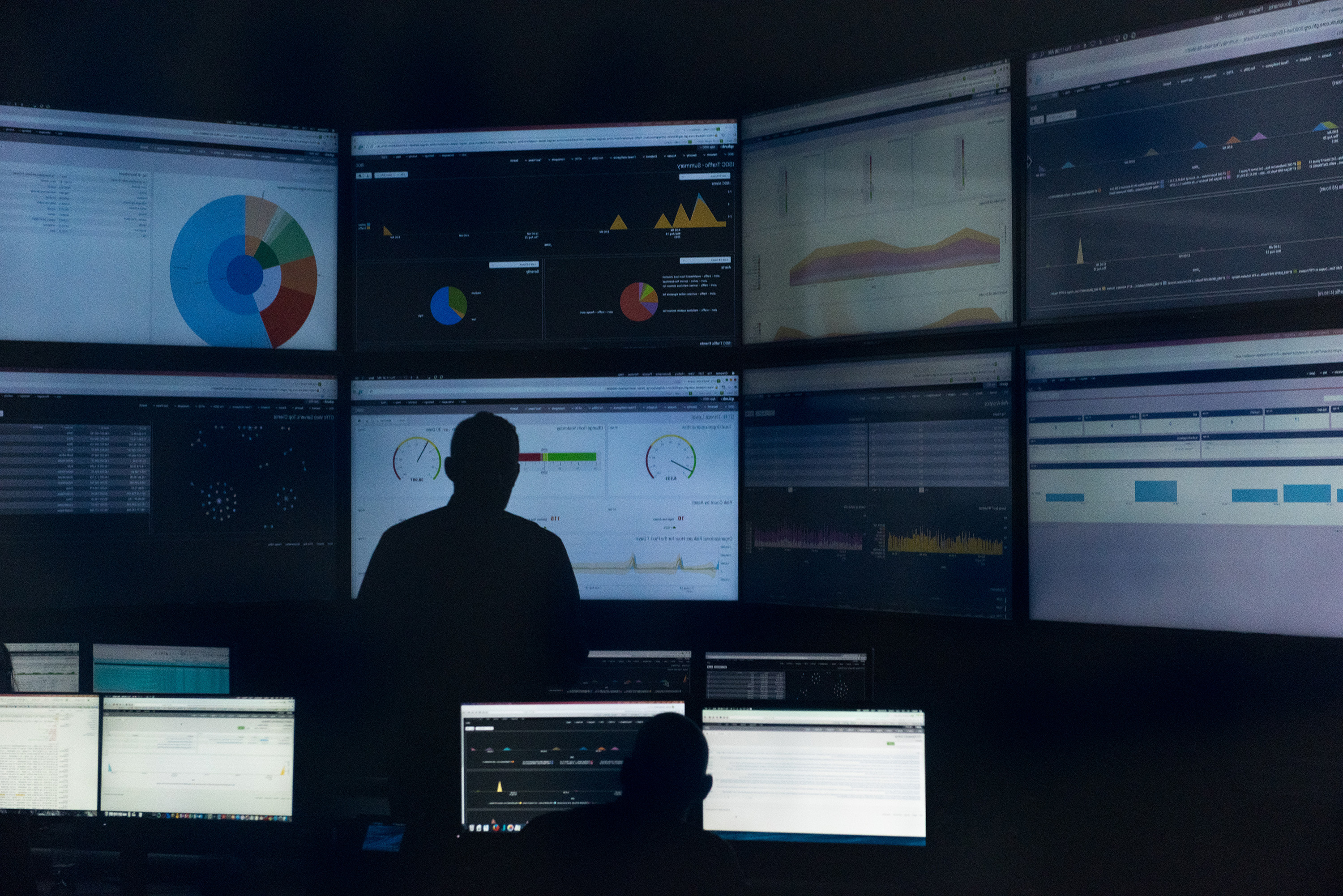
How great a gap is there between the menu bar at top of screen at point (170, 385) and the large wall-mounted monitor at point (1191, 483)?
6.16 feet

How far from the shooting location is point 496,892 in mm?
1285

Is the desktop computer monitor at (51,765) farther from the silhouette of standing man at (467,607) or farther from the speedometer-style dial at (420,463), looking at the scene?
the speedometer-style dial at (420,463)

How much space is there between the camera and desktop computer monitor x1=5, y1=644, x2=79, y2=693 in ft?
7.02

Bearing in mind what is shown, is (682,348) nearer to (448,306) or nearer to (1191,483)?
(448,306)

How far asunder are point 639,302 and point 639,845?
4.76 feet

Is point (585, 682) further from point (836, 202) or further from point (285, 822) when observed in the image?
point (836, 202)

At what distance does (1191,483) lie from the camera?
1.80 m

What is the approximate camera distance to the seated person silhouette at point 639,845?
124 centimetres

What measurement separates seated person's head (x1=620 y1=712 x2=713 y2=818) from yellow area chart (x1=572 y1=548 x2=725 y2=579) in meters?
0.90

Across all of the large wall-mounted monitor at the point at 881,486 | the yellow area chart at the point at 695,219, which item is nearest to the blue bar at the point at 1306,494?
the large wall-mounted monitor at the point at 881,486

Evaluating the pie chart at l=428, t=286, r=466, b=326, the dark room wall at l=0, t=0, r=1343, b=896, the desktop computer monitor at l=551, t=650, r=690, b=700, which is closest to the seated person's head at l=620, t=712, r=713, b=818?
the dark room wall at l=0, t=0, r=1343, b=896

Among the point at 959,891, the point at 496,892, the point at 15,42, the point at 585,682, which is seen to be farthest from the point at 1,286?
the point at 959,891

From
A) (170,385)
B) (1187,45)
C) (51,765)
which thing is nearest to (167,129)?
(170,385)

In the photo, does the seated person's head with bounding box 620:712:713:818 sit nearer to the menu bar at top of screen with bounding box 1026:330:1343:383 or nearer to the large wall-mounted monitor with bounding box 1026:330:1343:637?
the large wall-mounted monitor with bounding box 1026:330:1343:637
